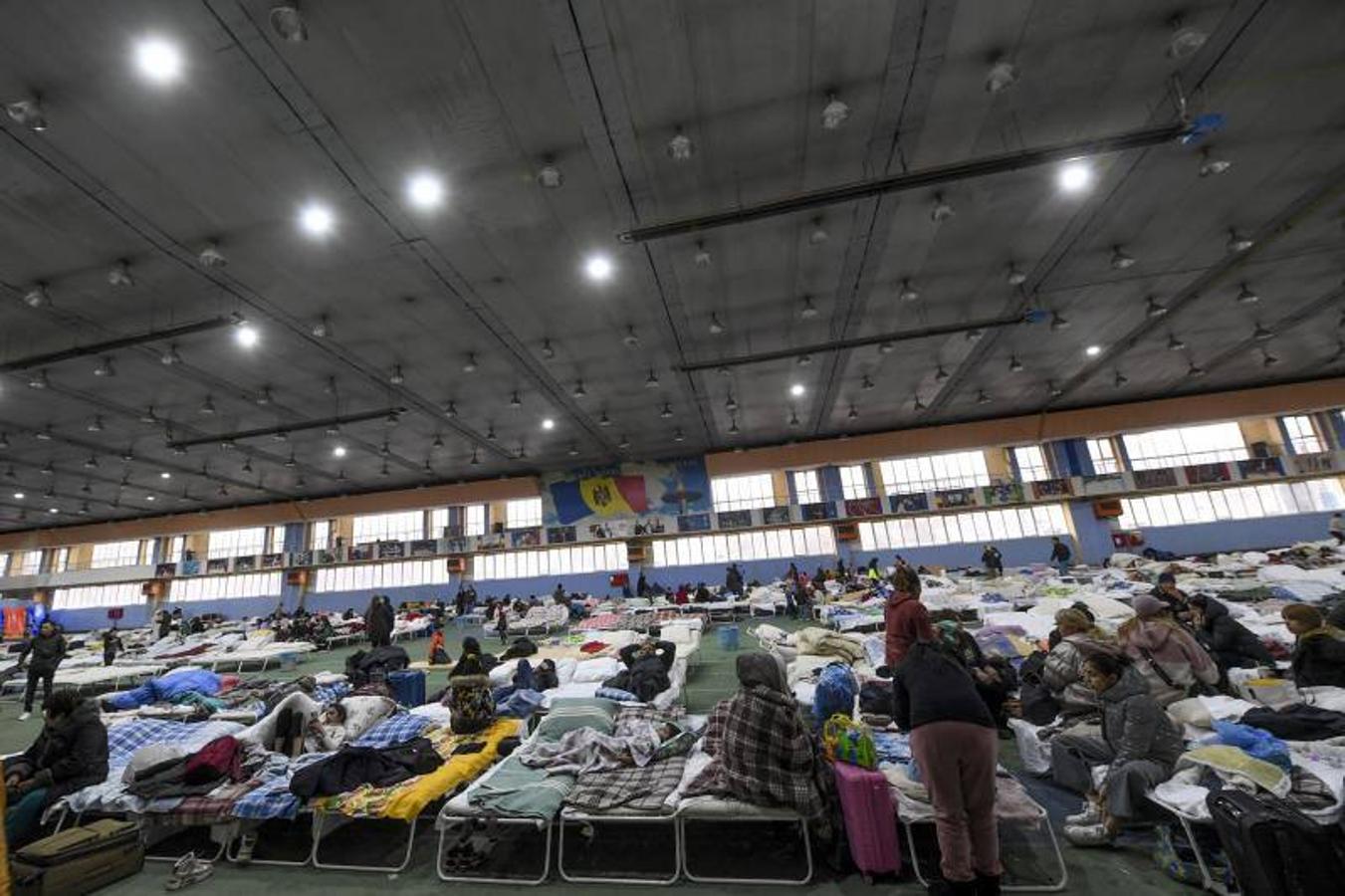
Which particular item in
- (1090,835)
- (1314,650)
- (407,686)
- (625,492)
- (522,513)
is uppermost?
(625,492)

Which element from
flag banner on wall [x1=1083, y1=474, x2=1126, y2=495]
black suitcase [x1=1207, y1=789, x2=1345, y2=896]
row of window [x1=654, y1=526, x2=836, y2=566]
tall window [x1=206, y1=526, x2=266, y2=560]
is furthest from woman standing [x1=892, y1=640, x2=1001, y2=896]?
tall window [x1=206, y1=526, x2=266, y2=560]

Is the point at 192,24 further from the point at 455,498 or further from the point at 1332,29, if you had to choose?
the point at 455,498

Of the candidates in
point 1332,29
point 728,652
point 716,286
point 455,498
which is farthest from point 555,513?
point 1332,29

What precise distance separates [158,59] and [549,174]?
10.7ft

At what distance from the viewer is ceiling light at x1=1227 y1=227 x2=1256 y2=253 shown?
8.88 meters

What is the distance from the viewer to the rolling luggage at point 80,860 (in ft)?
10.3

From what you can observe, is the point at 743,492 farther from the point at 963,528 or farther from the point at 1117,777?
the point at 1117,777

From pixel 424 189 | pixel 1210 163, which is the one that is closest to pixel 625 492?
pixel 424 189

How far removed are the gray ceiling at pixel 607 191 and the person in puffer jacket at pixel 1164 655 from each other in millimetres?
5168

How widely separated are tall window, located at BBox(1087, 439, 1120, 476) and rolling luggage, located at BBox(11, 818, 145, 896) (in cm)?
2376

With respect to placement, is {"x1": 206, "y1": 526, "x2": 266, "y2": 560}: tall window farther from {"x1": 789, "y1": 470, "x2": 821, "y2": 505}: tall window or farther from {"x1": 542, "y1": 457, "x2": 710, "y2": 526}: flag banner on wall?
{"x1": 789, "y1": 470, "x2": 821, "y2": 505}: tall window

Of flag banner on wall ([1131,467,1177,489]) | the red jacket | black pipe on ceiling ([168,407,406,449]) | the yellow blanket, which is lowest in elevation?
the yellow blanket

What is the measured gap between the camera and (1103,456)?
19.7 m

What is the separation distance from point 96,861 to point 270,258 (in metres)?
6.78
